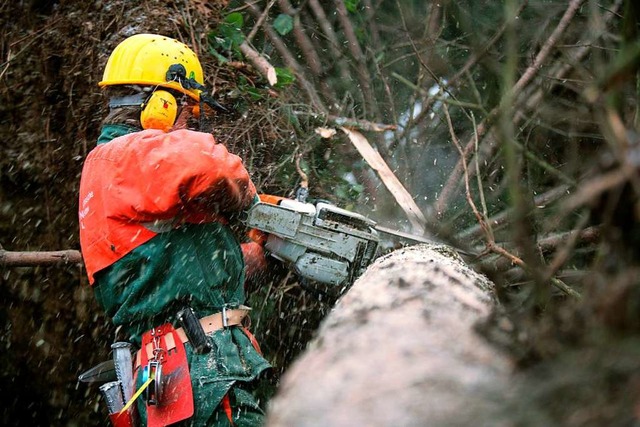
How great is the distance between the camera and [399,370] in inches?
38.4

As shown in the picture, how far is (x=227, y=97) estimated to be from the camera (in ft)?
11.6

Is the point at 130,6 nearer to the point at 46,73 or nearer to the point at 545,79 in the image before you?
the point at 46,73

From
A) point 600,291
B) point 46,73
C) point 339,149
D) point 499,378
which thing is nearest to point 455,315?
point 499,378

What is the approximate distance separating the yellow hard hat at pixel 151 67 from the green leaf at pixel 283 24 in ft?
4.43

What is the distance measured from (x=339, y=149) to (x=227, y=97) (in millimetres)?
716

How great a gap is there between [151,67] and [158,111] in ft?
0.72

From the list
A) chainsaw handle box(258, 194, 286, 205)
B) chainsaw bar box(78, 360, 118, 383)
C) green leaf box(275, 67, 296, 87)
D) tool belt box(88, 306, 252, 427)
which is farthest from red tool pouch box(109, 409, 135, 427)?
green leaf box(275, 67, 296, 87)

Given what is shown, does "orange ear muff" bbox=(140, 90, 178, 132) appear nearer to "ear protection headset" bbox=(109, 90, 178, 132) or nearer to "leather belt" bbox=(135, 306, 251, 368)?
"ear protection headset" bbox=(109, 90, 178, 132)

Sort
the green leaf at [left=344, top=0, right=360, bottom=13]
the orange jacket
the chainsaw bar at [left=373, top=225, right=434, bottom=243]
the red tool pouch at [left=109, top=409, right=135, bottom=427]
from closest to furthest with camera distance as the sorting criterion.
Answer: the orange jacket, the red tool pouch at [left=109, top=409, right=135, bottom=427], the chainsaw bar at [left=373, top=225, right=434, bottom=243], the green leaf at [left=344, top=0, right=360, bottom=13]

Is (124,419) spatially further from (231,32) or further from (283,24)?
(283,24)

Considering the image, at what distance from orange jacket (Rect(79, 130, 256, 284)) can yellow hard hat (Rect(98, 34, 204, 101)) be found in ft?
1.27

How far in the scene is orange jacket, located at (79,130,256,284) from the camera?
229cm

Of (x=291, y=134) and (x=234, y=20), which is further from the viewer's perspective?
(x=234, y=20)

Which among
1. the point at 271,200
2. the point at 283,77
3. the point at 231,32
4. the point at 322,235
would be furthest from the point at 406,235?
the point at 231,32
